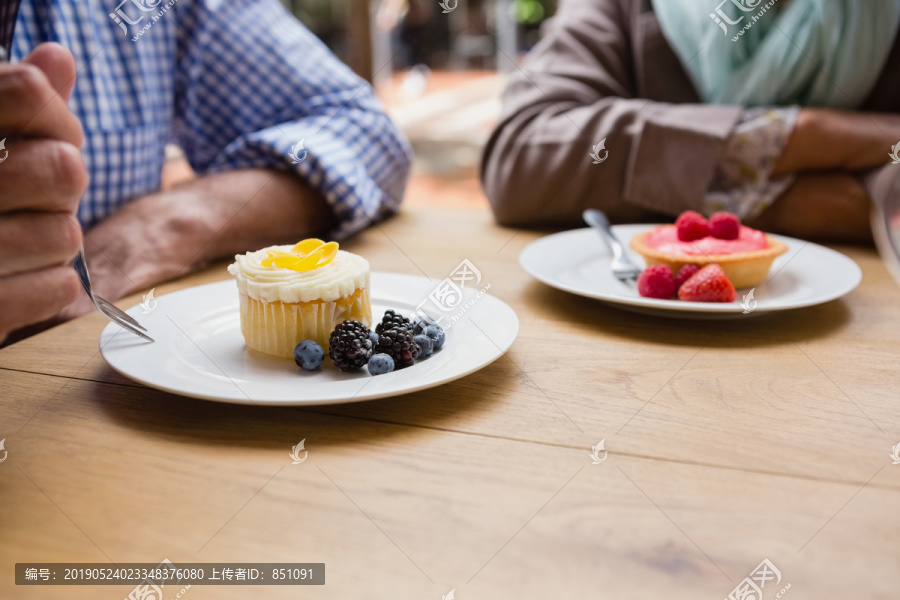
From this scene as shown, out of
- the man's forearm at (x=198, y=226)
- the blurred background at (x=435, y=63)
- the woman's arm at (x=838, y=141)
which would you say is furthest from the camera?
the blurred background at (x=435, y=63)

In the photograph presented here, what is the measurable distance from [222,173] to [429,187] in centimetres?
370

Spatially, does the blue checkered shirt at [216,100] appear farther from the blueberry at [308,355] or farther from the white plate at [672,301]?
the blueberry at [308,355]

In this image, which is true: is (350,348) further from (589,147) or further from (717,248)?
(589,147)

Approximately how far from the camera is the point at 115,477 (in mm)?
580

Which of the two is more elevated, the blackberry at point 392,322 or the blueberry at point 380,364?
the blackberry at point 392,322

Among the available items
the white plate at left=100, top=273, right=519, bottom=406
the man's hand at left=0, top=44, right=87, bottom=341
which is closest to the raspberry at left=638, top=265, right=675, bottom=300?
the white plate at left=100, top=273, right=519, bottom=406

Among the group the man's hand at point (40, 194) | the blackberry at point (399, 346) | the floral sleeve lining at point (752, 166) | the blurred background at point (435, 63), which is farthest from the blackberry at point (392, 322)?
the blurred background at point (435, 63)

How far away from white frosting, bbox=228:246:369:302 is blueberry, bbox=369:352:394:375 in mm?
120

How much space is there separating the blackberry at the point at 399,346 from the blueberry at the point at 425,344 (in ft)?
0.04

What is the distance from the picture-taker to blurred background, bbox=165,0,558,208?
15.3 ft

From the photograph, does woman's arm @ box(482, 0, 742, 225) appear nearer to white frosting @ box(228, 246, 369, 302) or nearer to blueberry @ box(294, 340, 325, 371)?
white frosting @ box(228, 246, 369, 302)

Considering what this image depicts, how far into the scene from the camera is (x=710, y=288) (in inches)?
36.8

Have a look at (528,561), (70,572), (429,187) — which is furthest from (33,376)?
(429,187)

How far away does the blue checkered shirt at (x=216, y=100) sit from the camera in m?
1.33
